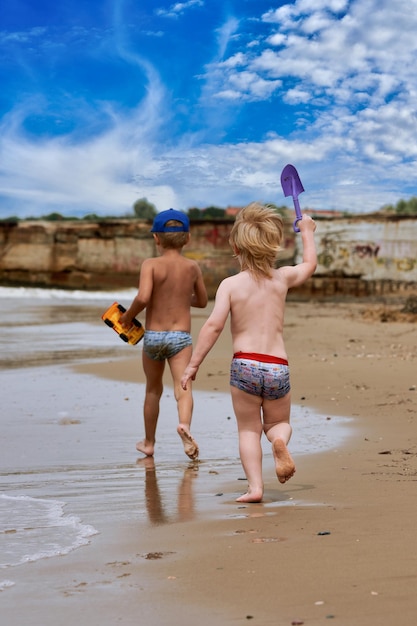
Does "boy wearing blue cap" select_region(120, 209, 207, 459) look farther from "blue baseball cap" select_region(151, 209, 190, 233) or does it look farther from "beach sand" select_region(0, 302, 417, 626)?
"beach sand" select_region(0, 302, 417, 626)

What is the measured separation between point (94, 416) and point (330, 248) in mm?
23553

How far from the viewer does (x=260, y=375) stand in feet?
14.7

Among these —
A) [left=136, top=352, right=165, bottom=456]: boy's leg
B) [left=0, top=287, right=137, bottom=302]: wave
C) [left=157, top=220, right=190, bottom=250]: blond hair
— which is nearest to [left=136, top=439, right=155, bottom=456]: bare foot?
[left=136, top=352, right=165, bottom=456]: boy's leg

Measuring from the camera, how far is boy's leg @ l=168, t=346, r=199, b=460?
549 centimetres

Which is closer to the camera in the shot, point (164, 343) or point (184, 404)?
point (184, 404)

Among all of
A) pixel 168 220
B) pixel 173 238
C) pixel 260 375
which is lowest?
pixel 260 375

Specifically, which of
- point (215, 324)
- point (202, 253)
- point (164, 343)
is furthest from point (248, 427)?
point (202, 253)

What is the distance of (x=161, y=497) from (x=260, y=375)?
0.78 m

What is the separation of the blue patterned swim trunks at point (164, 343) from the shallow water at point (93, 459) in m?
0.66

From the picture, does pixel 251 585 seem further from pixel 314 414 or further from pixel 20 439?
pixel 314 414

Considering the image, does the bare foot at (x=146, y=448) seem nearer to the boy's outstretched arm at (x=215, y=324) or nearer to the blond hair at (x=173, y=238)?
the blond hair at (x=173, y=238)

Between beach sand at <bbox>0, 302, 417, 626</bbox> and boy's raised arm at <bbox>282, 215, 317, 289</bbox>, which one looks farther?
boy's raised arm at <bbox>282, 215, 317, 289</bbox>

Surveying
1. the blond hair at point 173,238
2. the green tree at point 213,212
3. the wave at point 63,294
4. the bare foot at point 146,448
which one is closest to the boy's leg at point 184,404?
the bare foot at point 146,448

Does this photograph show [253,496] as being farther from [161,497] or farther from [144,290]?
[144,290]
